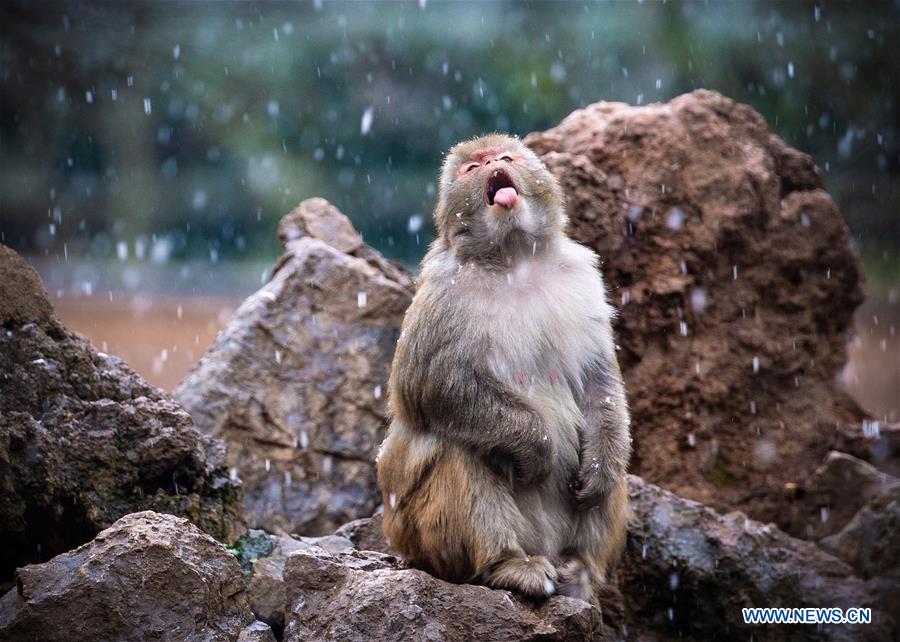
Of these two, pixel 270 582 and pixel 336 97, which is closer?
pixel 270 582

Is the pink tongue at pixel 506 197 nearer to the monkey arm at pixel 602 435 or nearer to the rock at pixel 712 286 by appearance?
the monkey arm at pixel 602 435

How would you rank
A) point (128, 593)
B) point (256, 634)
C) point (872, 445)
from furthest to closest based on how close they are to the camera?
point (872, 445) < point (256, 634) < point (128, 593)

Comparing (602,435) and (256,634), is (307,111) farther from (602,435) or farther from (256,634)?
(256,634)

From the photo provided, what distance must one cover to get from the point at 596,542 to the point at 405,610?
0.89m

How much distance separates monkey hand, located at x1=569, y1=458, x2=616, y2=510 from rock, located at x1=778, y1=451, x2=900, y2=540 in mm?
1882

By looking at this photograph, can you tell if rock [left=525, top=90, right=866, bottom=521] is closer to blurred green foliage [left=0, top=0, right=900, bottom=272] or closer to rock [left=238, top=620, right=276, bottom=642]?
rock [left=238, top=620, right=276, bottom=642]

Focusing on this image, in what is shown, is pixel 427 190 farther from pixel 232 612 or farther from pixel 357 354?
pixel 232 612

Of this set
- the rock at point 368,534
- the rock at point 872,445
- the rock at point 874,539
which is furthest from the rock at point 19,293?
the rock at point 872,445

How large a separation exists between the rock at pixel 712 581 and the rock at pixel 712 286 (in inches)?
32.7

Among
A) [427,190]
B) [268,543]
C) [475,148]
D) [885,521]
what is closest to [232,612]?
[268,543]

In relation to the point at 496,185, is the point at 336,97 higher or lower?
higher

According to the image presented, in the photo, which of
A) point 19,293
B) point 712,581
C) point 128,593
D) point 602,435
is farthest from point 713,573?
point 19,293

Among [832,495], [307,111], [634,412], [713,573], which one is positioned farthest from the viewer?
[307,111]

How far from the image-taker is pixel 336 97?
1060 centimetres
